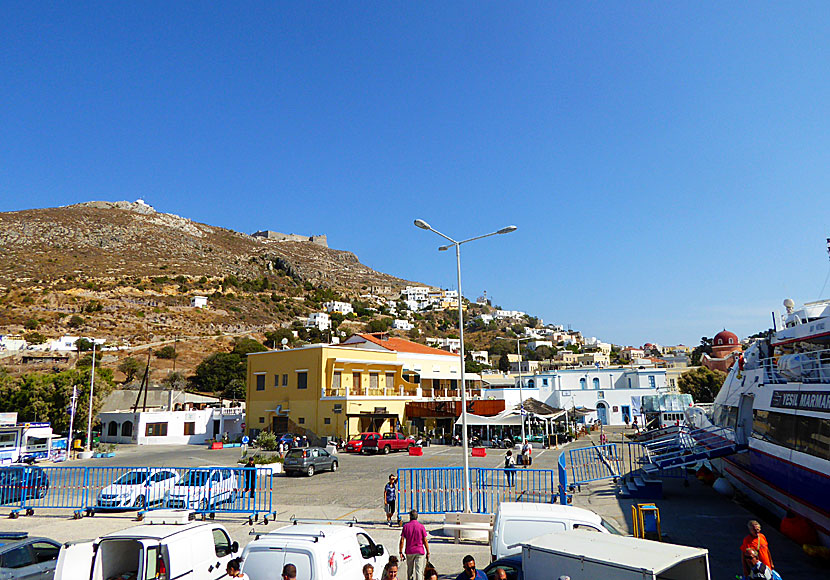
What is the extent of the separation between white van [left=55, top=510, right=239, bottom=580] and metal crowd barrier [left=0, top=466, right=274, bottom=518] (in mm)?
7929

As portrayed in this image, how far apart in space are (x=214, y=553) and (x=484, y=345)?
151888 mm

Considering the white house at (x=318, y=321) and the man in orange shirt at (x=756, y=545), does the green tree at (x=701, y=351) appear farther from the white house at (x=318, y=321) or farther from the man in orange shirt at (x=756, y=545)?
the man in orange shirt at (x=756, y=545)

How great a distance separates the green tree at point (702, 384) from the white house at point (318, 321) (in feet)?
260

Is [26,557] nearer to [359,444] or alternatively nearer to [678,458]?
[678,458]

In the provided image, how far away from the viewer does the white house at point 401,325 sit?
15436 cm

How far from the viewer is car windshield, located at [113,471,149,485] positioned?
17.6 meters

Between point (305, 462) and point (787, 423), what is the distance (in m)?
20.7

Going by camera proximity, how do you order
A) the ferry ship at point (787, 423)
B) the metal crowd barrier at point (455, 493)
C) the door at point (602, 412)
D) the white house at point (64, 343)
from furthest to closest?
the white house at point (64, 343)
the door at point (602, 412)
the metal crowd barrier at point (455, 493)
the ferry ship at point (787, 423)

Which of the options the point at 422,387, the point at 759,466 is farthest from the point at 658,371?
the point at 759,466

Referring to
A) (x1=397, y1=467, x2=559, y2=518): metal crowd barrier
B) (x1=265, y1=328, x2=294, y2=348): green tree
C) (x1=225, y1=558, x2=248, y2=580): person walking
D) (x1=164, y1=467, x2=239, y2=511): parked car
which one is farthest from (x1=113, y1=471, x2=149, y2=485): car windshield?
(x1=265, y1=328, x2=294, y2=348): green tree

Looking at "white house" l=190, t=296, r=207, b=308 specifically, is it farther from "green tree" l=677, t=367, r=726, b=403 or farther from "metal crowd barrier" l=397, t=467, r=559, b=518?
"metal crowd barrier" l=397, t=467, r=559, b=518

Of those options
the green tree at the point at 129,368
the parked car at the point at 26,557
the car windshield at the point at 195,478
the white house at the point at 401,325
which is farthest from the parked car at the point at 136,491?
the white house at the point at 401,325

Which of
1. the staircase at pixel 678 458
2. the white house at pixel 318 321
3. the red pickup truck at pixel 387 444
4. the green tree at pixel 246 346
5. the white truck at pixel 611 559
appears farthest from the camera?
the white house at pixel 318 321

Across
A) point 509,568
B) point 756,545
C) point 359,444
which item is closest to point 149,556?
point 509,568
